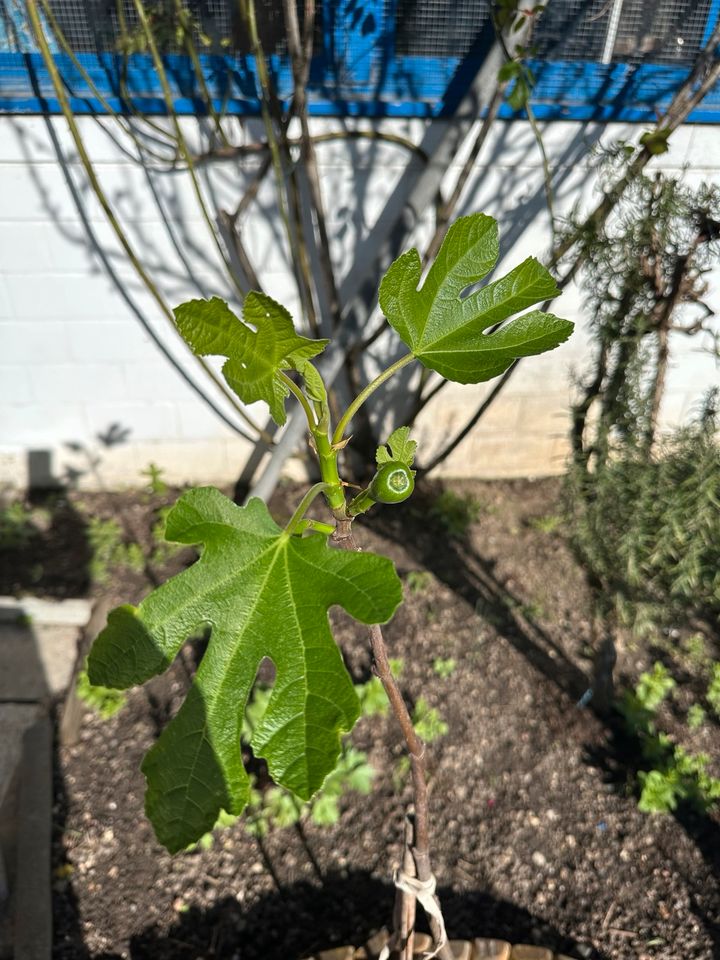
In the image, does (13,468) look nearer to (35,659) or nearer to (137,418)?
(137,418)

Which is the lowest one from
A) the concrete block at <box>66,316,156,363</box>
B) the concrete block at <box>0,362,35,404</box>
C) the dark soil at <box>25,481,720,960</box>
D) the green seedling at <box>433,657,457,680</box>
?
the dark soil at <box>25,481,720,960</box>

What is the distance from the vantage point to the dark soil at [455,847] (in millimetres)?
2096

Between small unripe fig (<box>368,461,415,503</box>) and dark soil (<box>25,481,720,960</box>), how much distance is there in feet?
5.81

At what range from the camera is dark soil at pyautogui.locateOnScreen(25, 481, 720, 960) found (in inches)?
82.5

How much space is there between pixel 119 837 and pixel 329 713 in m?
1.88

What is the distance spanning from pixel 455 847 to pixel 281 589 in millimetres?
1786

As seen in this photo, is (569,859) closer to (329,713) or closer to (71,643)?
(329,713)

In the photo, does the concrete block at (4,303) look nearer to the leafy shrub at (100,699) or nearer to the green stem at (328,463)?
the leafy shrub at (100,699)

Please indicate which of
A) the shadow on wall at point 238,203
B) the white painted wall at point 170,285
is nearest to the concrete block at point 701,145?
the white painted wall at point 170,285

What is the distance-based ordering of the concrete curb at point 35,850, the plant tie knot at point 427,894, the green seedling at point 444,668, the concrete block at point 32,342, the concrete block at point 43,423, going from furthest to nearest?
1. the concrete block at point 43,423
2. the concrete block at point 32,342
3. the green seedling at point 444,668
4. the concrete curb at point 35,850
5. the plant tie knot at point 427,894

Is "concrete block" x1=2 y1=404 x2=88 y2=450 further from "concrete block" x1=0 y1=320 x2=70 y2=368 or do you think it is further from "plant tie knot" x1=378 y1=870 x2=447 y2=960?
"plant tie knot" x1=378 y1=870 x2=447 y2=960

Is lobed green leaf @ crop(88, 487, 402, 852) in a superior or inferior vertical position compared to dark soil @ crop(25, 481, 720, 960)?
superior

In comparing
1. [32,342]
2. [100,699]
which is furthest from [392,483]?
[32,342]

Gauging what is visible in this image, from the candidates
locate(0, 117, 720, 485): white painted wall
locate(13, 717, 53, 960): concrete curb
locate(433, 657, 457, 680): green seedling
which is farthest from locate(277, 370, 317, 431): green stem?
locate(0, 117, 720, 485): white painted wall
